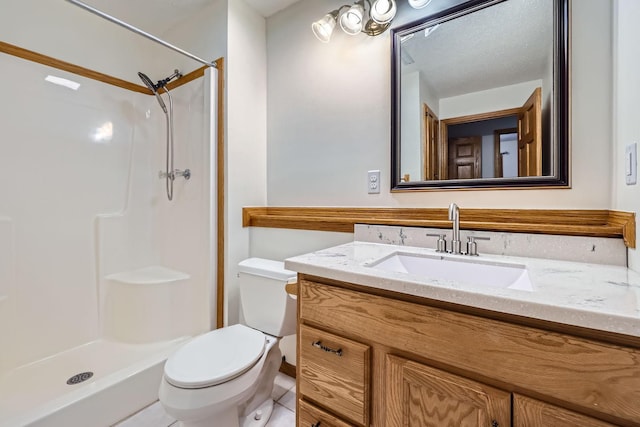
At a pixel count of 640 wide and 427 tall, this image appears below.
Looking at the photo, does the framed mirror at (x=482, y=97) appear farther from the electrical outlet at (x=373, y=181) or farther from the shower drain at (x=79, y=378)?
the shower drain at (x=79, y=378)

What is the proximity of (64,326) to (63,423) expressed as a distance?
83 cm

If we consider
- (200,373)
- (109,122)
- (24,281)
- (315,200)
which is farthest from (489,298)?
(109,122)

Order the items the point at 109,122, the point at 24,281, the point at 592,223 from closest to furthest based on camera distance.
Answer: the point at 592,223 < the point at 24,281 < the point at 109,122

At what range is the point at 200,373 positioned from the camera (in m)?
1.01

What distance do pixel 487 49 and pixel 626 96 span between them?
1.72 ft

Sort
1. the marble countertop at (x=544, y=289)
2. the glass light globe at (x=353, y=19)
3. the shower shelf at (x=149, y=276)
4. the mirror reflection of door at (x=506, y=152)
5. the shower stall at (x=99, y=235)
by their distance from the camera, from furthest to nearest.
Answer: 1. the shower shelf at (x=149, y=276)
2. the shower stall at (x=99, y=235)
3. the glass light globe at (x=353, y=19)
4. the mirror reflection of door at (x=506, y=152)
5. the marble countertop at (x=544, y=289)

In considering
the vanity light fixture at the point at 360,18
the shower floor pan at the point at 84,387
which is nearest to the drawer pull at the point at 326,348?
the shower floor pan at the point at 84,387

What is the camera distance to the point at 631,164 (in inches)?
30.7

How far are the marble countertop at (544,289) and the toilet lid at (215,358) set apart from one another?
1.70 ft

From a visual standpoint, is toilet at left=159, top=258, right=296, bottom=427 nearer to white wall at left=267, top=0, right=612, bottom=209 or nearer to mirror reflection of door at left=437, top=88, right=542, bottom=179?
white wall at left=267, top=0, right=612, bottom=209

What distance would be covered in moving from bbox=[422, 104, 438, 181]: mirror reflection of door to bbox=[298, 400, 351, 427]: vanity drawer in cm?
104

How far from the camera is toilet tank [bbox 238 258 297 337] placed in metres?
1.32

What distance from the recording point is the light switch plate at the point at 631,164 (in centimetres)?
76

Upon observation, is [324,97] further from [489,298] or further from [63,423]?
[63,423]
